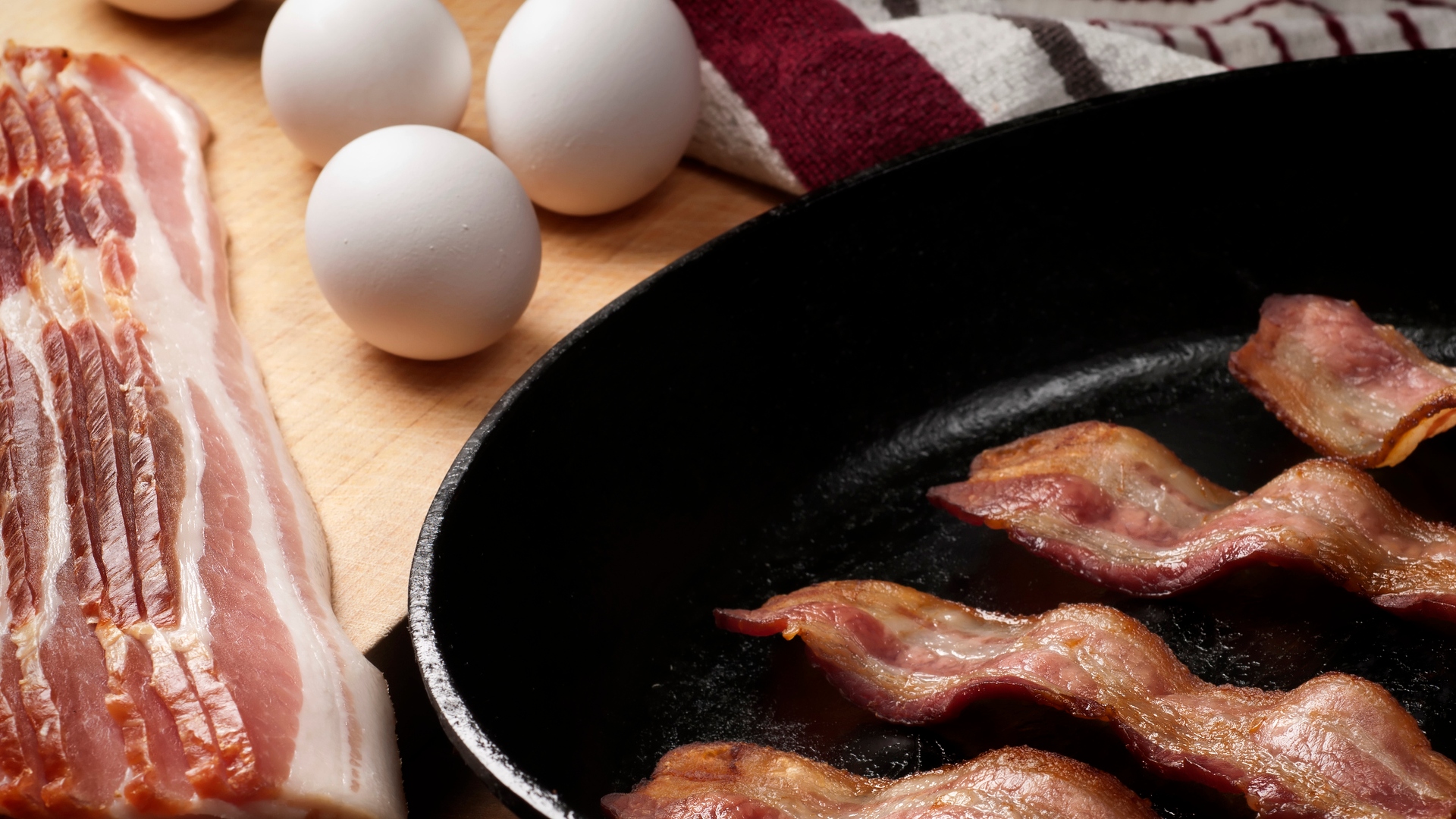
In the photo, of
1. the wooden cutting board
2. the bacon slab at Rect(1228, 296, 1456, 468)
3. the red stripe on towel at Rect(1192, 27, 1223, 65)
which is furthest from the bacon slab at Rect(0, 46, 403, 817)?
the red stripe on towel at Rect(1192, 27, 1223, 65)

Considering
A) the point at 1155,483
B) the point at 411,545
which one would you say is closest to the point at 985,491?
the point at 1155,483

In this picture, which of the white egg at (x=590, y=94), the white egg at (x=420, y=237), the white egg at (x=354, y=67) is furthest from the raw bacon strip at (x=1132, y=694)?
the white egg at (x=354, y=67)

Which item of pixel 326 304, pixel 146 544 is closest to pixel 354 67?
pixel 326 304

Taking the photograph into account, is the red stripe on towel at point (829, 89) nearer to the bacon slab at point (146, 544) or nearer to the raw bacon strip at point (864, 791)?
the bacon slab at point (146, 544)

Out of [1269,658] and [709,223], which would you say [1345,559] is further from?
[709,223]

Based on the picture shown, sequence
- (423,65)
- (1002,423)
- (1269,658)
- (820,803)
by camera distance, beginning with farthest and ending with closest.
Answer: (423,65)
(1002,423)
(1269,658)
(820,803)

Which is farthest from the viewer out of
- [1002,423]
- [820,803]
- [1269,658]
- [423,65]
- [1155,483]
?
[423,65]
